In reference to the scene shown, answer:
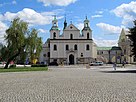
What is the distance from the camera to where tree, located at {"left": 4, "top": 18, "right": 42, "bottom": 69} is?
51031mm

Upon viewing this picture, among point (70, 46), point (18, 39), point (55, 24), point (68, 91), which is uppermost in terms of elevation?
point (55, 24)

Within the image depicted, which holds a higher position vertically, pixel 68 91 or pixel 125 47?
pixel 125 47

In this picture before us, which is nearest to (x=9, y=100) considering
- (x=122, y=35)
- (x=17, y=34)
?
(x=17, y=34)

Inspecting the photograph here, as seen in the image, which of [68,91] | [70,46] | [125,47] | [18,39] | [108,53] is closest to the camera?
[68,91]

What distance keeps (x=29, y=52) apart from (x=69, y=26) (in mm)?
57624

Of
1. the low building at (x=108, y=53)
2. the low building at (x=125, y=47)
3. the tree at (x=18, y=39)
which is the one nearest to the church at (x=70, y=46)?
the low building at (x=125, y=47)

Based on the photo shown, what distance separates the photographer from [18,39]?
167 feet

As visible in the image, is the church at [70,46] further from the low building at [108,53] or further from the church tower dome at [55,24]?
the low building at [108,53]

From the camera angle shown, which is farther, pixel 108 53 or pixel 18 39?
pixel 108 53

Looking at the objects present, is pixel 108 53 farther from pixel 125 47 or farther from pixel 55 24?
pixel 55 24

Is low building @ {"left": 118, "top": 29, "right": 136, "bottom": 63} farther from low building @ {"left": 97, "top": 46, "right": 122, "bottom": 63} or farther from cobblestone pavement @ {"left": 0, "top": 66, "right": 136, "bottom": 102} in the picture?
cobblestone pavement @ {"left": 0, "top": 66, "right": 136, "bottom": 102}

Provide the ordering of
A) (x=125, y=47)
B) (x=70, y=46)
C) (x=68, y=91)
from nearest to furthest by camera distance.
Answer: (x=68, y=91) < (x=70, y=46) < (x=125, y=47)

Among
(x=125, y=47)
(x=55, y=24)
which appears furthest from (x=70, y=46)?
(x=125, y=47)

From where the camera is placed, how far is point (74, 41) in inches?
4257
